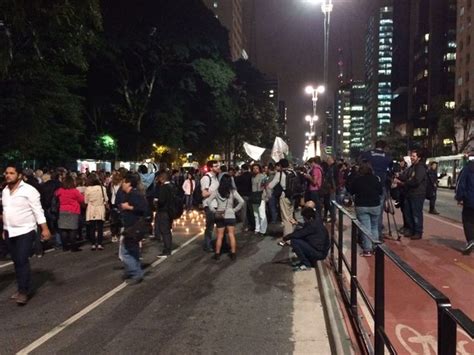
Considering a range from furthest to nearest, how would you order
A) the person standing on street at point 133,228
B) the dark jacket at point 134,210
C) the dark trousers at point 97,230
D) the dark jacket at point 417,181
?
the dark trousers at point 97,230 < the dark jacket at point 417,181 < the dark jacket at point 134,210 < the person standing on street at point 133,228

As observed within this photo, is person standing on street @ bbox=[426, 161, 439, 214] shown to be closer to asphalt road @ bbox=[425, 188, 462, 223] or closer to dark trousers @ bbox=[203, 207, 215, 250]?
asphalt road @ bbox=[425, 188, 462, 223]

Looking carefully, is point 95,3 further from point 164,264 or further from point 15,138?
point 15,138

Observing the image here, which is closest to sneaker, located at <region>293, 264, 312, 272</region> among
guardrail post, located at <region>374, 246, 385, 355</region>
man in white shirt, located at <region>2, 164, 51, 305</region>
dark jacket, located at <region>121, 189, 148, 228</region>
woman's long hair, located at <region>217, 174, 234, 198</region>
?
woman's long hair, located at <region>217, 174, 234, 198</region>

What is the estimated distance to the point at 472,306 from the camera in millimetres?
6562

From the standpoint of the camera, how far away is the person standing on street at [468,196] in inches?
399

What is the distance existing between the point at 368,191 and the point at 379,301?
5651 millimetres

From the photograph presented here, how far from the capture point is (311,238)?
9234 mm

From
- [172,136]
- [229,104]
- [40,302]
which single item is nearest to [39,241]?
[40,302]

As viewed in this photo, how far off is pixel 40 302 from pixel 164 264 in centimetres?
311

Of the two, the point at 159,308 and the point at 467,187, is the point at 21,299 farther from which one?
the point at 467,187

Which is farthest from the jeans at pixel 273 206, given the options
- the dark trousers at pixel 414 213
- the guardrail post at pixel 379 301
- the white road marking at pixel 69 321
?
the guardrail post at pixel 379 301

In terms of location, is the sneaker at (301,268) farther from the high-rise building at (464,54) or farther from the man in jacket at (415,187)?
the high-rise building at (464,54)

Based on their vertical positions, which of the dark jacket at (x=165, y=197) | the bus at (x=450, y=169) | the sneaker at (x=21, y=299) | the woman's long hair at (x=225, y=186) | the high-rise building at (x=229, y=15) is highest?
the high-rise building at (x=229, y=15)

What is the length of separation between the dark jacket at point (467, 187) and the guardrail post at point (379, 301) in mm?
6392
